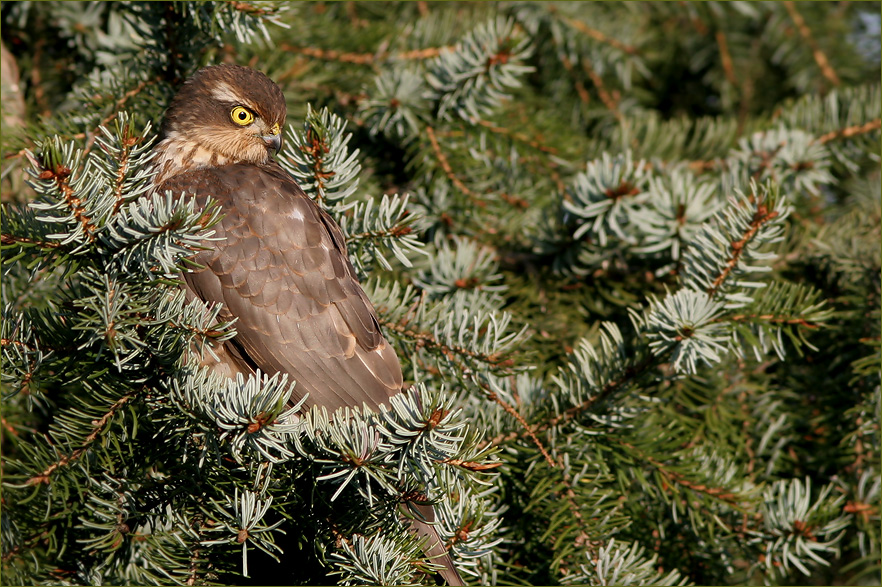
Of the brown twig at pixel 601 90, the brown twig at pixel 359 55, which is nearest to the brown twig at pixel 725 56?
the brown twig at pixel 601 90

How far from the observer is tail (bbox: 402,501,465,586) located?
218 centimetres

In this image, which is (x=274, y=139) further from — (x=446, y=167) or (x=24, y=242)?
(x=24, y=242)

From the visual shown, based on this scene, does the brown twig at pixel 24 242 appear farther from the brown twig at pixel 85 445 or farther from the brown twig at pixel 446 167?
the brown twig at pixel 446 167

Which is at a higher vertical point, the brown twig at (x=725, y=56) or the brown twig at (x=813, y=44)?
the brown twig at (x=813, y=44)

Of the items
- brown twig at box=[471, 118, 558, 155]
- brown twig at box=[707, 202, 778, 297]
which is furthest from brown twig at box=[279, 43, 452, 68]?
brown twig at box=[707, 202, 778, 297]

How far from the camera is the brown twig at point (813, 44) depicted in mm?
4543

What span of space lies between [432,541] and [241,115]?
6.38ft

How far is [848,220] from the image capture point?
3.72 m

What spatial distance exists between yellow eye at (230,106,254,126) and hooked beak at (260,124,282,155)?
9 centimetres

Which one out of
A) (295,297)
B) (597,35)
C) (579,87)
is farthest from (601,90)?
(295,297)

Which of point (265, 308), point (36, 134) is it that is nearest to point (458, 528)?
point (265, 308)

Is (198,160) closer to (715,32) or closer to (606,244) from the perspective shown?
(606,244)

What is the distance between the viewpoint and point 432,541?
240 cm

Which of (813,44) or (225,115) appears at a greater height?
(813,44)
